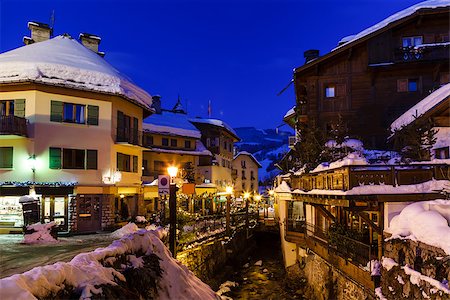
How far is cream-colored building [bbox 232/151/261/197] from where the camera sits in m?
78.1

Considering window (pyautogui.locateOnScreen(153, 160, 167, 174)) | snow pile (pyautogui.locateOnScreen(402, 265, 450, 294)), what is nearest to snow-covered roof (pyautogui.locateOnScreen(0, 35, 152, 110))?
window (pyautogui.locateOnScreen(153, 160, 167, 174))

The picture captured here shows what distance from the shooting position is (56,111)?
86.8ft

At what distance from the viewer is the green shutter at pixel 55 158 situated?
2638cm

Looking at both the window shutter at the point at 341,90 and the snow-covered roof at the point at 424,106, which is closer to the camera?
the snow-covered roof at the point at 424,106

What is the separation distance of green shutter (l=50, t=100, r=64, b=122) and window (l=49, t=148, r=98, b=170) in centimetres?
203

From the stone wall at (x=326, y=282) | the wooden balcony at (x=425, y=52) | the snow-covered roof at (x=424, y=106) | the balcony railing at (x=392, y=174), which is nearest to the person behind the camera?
the balcony railing at (x=392, y=174)

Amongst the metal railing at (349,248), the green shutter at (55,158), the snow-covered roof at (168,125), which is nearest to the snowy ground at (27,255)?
the green shutter at (55,158)

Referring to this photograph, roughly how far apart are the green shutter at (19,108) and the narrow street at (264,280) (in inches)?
676

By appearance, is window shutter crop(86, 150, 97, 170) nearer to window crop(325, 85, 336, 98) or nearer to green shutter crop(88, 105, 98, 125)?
green shutter crop(88, 105, 98, 125)

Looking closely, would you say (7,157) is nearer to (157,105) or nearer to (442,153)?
(442,153)

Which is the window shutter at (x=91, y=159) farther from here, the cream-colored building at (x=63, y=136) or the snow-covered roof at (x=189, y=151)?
the snow-covered roof at (x=189, y=151)

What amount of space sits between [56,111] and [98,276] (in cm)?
2103

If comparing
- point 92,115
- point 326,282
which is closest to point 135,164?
point 92,115

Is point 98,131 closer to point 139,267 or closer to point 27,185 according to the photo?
point 27,185
